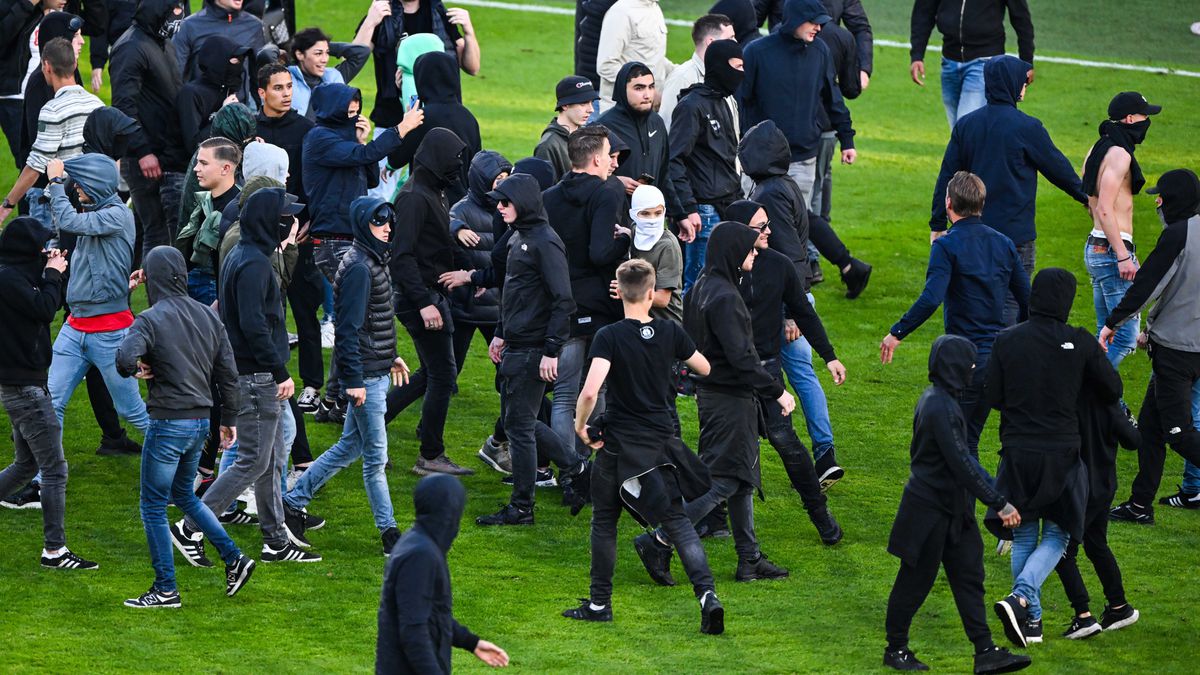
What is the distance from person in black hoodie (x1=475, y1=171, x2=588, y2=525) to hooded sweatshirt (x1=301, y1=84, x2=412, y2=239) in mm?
1198

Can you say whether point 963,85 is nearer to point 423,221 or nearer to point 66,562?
point 423,221

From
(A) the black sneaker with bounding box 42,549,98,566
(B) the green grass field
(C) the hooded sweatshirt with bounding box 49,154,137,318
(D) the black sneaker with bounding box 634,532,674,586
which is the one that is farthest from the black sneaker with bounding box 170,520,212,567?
(D) the black sneaker with bounding box 634,532,674,586

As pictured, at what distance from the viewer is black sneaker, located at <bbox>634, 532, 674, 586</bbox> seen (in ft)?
28.9

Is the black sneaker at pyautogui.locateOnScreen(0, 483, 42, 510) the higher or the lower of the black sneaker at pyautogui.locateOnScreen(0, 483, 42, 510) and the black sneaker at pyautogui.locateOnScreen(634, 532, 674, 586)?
the lower

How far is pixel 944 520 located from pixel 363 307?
11.1 ft

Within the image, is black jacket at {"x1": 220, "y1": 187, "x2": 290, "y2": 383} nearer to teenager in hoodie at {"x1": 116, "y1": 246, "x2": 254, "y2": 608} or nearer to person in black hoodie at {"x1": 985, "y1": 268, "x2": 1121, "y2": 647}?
teenager in hoodie at {"x1": 116, "y1": 246, "x2": 254, "y2": 608}

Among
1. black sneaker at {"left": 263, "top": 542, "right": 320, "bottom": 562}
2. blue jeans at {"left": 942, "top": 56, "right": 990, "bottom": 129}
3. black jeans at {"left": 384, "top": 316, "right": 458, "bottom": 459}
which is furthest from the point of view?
blue jeans at {"left": 942, "top": 56, "right": 990, "bottom": 129}

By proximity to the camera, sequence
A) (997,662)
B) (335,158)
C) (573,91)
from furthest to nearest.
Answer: (573,91) < (335,158) < (997,662)

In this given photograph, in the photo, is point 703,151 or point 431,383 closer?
point 431,383

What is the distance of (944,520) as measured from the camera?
25.1ft

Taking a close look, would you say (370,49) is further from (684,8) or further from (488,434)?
(684,8)

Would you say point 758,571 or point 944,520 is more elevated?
point 944,520

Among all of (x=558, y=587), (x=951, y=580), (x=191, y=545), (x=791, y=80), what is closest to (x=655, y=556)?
(x=558, y=587)

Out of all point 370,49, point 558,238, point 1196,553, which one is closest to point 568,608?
point 558,238
